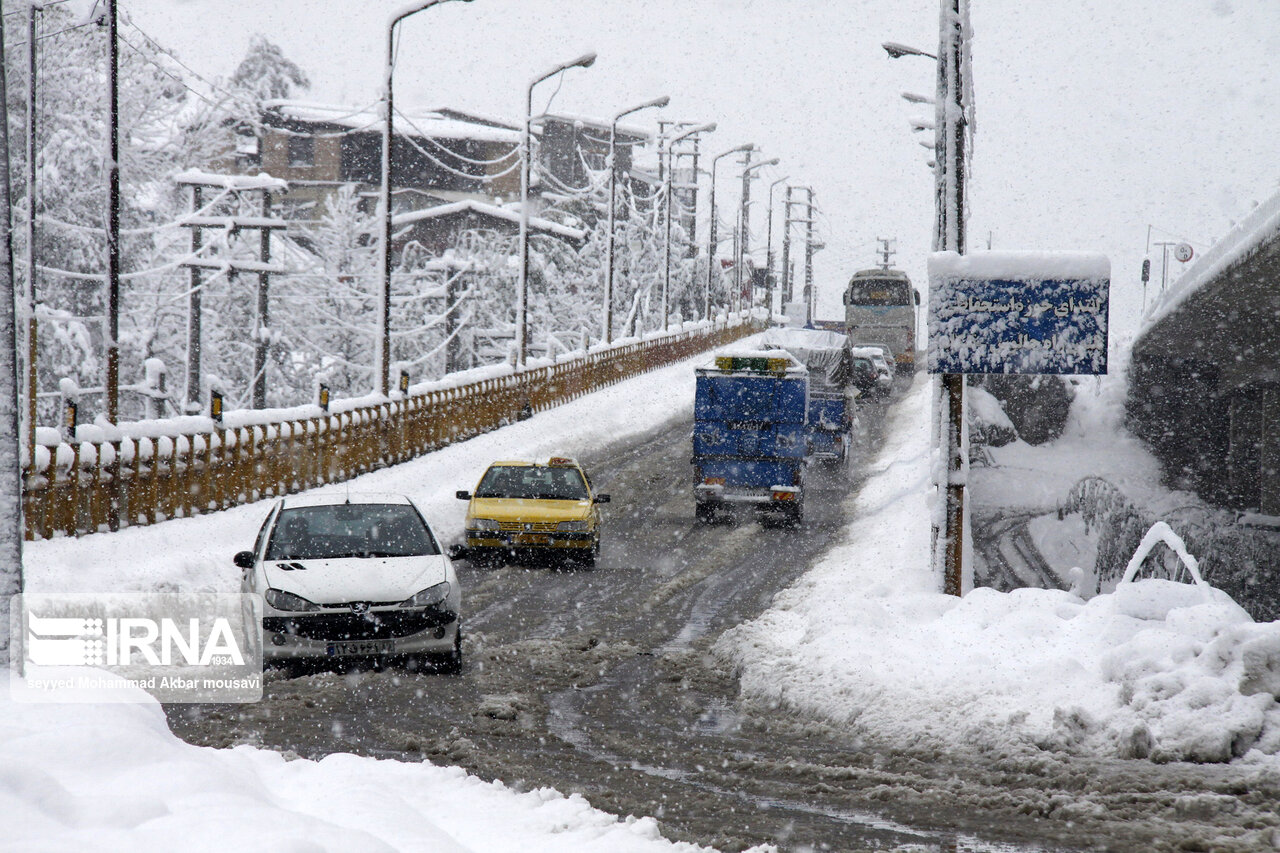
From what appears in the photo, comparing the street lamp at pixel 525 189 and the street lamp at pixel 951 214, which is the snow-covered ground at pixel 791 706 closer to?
the street lamp at pixel 951 214

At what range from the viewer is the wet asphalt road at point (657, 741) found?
6996mm

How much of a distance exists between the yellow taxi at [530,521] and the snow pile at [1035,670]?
4341mm

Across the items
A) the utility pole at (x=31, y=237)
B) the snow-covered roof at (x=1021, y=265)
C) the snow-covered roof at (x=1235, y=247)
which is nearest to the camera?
the snow-covered roof at (x=1021, y=265)

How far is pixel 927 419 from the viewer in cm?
4050

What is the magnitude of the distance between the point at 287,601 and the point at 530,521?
7175mm

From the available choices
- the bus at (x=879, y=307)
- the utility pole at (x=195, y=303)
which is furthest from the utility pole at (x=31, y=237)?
the bus at (x=879, y=307)

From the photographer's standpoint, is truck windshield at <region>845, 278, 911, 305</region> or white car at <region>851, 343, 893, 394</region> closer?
white car at <region>851, 343, 893, 394</region>

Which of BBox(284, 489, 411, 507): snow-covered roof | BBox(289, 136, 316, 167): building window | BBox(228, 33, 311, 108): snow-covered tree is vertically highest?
BBox(228, 33, 311, 108): snow-covered tree

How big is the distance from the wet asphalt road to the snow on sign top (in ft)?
12.5

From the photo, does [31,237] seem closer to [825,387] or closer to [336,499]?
[336,499]

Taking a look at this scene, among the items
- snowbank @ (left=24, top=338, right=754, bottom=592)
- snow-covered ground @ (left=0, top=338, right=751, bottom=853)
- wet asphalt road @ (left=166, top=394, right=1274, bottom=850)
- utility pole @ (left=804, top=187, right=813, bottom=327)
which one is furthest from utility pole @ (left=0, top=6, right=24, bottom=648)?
utility pole @ (left=804, top=187, right=813, bottom=327)

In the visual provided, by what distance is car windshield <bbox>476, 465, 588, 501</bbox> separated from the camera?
1841 centimetres

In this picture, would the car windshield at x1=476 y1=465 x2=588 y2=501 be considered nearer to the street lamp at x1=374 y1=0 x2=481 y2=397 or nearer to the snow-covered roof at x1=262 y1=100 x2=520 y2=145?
the street lamp at x1=374 y1=0 x2=481 y2=397

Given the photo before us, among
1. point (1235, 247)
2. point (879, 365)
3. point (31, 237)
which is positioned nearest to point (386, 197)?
point (31, 237)
